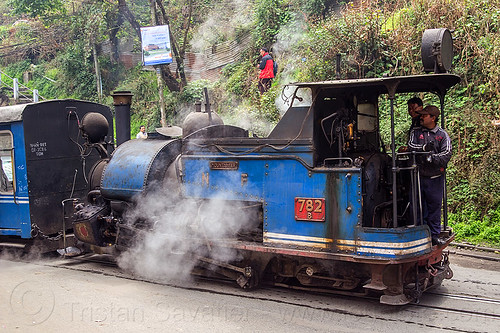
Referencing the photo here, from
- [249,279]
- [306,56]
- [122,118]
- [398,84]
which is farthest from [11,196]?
[306,56]

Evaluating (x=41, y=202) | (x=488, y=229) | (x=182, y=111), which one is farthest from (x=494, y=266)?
(x=182, y=111)

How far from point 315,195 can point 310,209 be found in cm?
17

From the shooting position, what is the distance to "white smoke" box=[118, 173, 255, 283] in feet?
21.0

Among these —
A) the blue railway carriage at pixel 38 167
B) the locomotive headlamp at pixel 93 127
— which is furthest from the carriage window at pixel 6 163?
the locomotive headlamp at pixel 93 127

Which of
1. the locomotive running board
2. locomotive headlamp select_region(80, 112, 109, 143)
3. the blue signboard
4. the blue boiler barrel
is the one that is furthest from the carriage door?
the blue signboard

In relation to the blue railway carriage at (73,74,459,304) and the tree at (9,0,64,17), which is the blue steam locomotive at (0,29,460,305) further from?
the tree at (9,0,64,17)

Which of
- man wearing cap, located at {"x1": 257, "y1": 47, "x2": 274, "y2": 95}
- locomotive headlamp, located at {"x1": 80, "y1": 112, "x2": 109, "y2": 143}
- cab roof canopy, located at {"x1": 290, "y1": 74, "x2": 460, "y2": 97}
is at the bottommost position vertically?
locomotive headlamp, located at {"x1": 80, "y1": 112, "x2": 109, "y2": 143}

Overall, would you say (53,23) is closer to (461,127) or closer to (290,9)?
(290,9)

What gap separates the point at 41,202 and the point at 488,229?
25.6 ft

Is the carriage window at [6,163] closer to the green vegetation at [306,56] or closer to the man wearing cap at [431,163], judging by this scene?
the green vegetation at [306,56]

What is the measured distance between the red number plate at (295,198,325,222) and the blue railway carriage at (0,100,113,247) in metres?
4.38

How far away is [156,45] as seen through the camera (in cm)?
1552

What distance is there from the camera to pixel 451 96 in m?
10.3

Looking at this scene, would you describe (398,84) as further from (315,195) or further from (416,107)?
(315,195)
